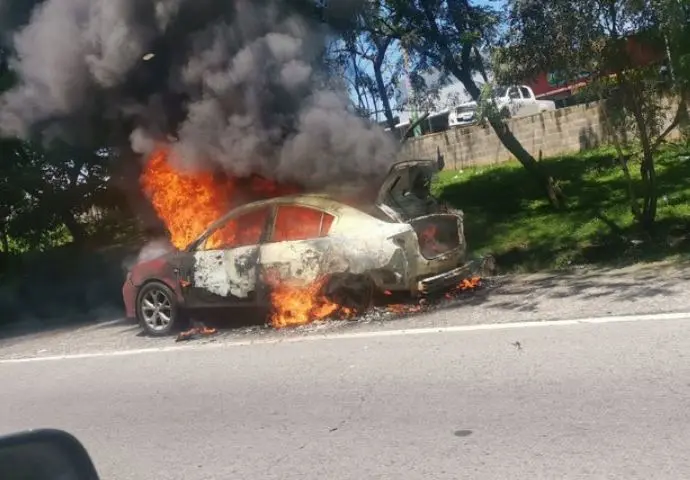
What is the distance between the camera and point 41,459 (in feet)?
6.30

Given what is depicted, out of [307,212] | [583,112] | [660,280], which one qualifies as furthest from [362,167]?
[583,112]

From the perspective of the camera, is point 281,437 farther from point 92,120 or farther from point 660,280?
point 92,120

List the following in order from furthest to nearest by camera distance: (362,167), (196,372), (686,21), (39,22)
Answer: (39,22)
(362,167)
(686,21)
(196,372)

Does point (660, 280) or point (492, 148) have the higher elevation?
point (492, 148)

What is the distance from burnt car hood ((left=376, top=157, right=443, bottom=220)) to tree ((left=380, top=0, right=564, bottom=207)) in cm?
357

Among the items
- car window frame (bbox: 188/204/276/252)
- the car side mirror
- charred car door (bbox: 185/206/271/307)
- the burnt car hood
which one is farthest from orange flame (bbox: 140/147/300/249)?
the car side mirror

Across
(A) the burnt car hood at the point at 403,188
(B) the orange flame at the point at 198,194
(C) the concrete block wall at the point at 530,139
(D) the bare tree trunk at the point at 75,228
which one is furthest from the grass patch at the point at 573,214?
(D) the bare tree trunk at the point at 75,228

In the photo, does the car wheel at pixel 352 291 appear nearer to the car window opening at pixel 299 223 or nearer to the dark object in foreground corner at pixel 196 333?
the car window opening at pixel 299 223

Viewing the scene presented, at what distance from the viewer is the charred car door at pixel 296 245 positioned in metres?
8.32

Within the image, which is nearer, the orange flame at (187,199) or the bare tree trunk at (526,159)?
the orange flame at (187,199)

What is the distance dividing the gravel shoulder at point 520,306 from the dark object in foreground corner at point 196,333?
0.47 ft

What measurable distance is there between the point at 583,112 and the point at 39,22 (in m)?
11.5

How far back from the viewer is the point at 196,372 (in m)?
7.09

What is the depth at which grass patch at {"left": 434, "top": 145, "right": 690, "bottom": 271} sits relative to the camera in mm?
10672
